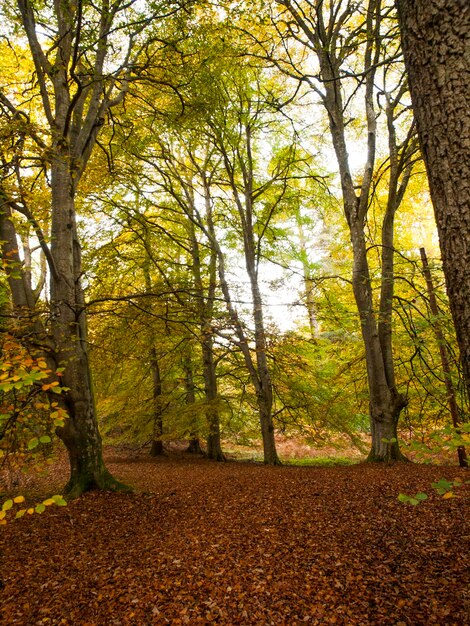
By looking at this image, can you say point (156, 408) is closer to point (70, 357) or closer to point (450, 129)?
point (70, 357)

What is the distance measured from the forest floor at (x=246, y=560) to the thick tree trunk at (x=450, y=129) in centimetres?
212

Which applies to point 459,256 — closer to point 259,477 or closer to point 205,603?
point 205,603

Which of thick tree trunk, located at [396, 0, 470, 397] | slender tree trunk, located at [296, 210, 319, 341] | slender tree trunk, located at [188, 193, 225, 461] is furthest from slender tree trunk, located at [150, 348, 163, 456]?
thick tree trunk, located at [396, 0, 470, 397]

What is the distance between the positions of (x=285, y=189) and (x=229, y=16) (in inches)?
172

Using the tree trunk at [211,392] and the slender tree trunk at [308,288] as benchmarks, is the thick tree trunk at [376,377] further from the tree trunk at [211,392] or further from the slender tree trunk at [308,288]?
the tree trunk at [211,392]

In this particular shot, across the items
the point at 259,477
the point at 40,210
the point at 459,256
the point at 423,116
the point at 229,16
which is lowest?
the point at 259,477

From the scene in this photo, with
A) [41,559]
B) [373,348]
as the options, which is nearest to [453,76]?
[41,559]

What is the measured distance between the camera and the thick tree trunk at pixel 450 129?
1.78 metres

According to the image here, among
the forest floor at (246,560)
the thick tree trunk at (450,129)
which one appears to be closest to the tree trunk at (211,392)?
the forest floor at (246,560)

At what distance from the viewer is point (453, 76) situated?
1.82m

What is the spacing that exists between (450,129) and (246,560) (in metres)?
3.80

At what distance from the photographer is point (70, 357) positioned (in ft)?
18.5

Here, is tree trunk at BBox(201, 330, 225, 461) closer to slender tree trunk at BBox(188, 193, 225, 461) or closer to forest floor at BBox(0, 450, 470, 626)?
slender tree trunk at BBox(188, 193, 225, 461)

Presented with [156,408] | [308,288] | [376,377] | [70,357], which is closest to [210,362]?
[156,408]
